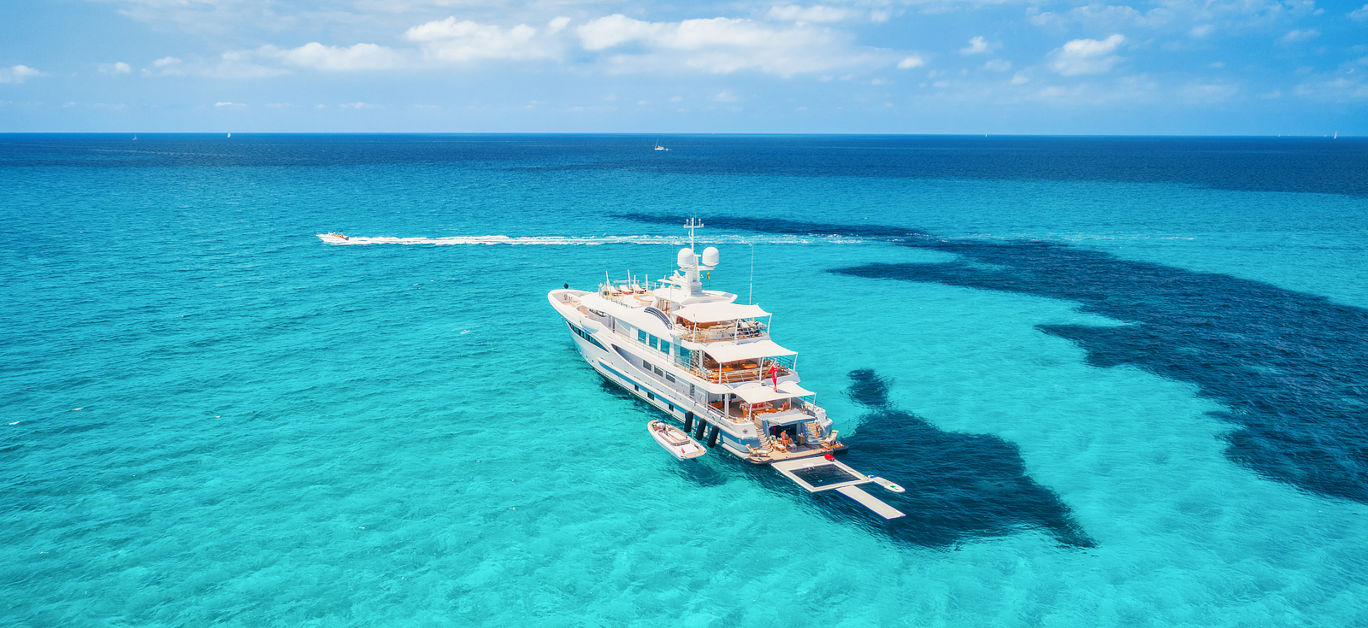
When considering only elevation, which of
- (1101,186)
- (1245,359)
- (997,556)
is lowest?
(997,556)

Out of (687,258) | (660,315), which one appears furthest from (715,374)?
(687,258)

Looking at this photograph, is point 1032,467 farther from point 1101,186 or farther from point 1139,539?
point 1101,186

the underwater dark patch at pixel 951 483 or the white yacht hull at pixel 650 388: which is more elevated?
the white yacht hull at pixel 650 388

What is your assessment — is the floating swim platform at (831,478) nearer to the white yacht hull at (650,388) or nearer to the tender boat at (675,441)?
the white yacht hull at (650,388)

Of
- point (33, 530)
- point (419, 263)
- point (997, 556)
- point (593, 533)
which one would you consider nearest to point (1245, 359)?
point (997, 556)

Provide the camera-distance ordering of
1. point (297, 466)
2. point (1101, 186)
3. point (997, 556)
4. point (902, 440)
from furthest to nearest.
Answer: point (1101, 186) < point (902, 440) < point (297, 466) < point (997, 556)

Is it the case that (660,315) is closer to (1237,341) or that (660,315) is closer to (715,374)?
(715,374)

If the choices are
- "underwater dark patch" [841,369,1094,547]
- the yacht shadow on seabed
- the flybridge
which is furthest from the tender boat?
"underwater dark patch" [841,369,1094,547]

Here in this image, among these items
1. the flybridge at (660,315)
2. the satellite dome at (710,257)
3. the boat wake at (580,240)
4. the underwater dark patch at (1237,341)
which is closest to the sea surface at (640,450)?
the underwater dark patch at (1237,341)
